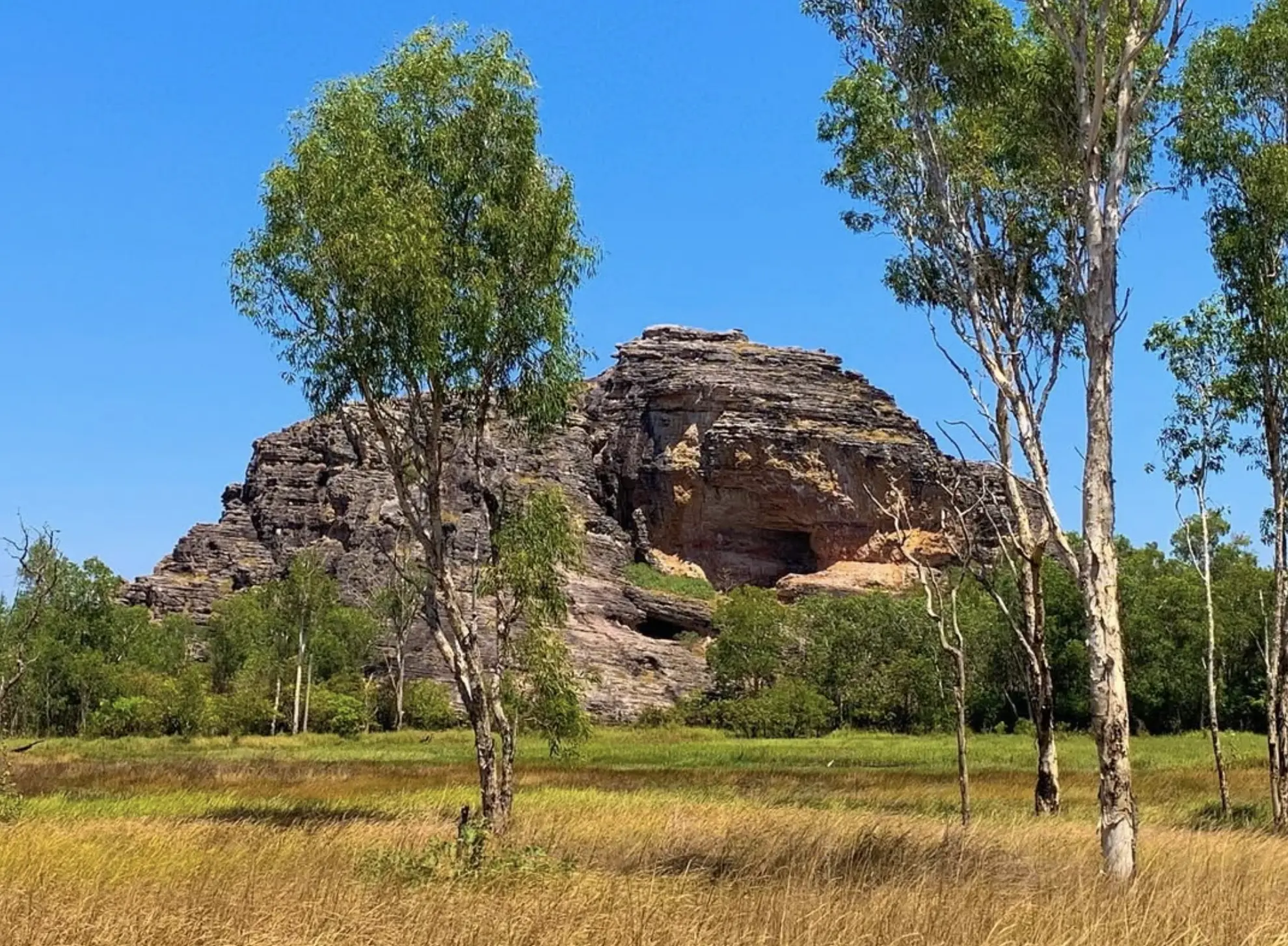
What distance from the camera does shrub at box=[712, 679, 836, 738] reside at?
213ft

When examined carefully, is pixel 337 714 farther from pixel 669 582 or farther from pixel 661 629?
pixel 669 582

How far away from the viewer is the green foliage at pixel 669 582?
102500mm

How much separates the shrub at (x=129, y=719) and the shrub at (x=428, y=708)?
1361 cm

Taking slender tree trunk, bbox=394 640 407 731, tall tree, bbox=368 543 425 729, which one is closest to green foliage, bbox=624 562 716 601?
tall tree, bbox=368 543 425 729

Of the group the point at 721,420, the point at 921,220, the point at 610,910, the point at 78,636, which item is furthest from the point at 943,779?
the point at 721,420

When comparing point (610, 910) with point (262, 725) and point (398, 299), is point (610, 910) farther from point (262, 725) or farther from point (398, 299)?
point (262, 725)

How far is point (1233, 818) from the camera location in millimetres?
19141

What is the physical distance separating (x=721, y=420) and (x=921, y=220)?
304 feet

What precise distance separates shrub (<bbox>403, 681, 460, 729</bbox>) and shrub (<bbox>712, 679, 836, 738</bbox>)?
53.9ft

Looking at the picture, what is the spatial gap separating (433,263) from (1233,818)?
15.7 meters

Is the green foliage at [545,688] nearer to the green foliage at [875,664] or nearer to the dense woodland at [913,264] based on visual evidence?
the dense woodland at [913,264]

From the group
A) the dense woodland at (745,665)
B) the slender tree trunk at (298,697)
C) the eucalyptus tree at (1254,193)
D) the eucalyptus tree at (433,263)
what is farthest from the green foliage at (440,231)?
the slender tree trunk at (298,697)

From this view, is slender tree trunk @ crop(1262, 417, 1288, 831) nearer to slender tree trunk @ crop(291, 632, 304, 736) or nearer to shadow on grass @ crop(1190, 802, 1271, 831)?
shadow on grass @ crop(1190, 802, 1271, 831)

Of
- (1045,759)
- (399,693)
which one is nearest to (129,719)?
(399,693)
